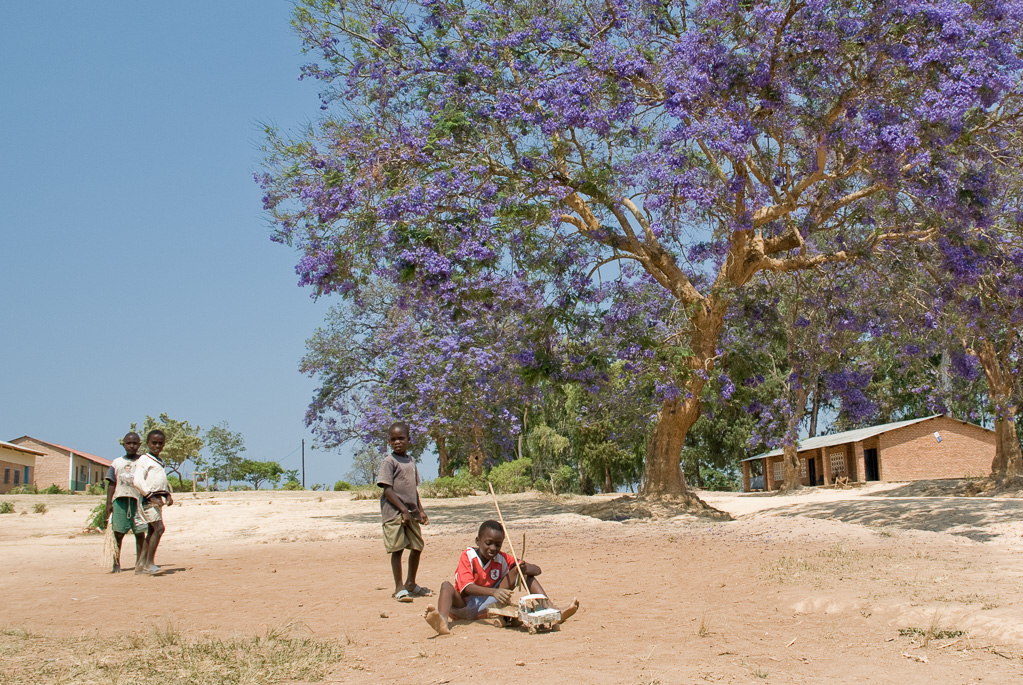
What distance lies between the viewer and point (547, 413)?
42562mm

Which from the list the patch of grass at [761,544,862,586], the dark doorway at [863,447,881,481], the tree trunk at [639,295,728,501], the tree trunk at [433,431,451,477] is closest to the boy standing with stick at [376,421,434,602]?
the patch of grass at [761,544,862,586]

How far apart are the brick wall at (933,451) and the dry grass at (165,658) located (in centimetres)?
3024

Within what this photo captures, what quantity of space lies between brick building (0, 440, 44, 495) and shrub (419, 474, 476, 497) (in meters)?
24.2

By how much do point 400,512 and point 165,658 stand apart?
2864mm

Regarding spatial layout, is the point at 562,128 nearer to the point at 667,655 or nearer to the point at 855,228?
the point at 855,228

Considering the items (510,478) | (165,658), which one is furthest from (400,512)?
(510,478)

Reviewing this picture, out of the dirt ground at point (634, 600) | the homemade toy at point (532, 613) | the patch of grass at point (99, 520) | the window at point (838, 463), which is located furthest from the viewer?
the window at point (838, 463)

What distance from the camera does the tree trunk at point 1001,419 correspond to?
20.6 m

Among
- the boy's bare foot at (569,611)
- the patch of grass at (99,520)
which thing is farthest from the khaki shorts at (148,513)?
the patch of grass at (99,520)

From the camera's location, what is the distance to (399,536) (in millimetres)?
7832

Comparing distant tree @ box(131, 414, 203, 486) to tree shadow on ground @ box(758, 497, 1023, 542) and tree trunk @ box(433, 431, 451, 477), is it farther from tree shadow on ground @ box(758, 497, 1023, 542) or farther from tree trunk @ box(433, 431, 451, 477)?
tree shadow on ground @ box(758, 497, 1023, 542)

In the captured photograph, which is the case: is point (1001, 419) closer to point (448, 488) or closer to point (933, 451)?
point (933, 451)

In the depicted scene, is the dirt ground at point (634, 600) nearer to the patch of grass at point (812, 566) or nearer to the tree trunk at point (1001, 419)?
the patch of grass at point (812, 566)

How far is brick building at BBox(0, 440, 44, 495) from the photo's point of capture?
145ft
